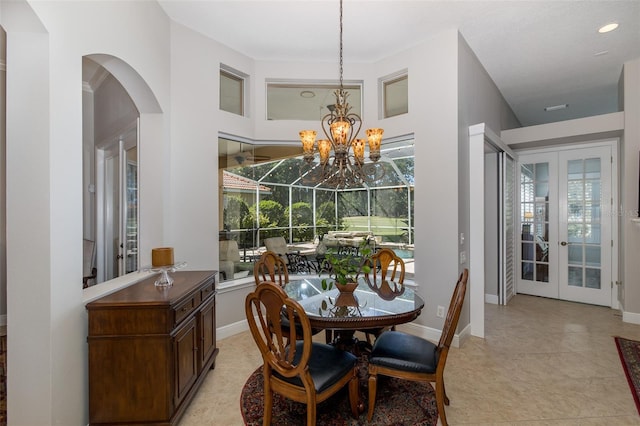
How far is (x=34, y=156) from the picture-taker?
164 cm

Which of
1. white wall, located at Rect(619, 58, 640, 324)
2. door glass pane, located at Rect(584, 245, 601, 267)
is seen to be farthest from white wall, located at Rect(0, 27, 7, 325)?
door glass pane, located at Rect(584, 245, 601, 267)

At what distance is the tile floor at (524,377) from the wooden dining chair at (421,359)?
0.41 metres

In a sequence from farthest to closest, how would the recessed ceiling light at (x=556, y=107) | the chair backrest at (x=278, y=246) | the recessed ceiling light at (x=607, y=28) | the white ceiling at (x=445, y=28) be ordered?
the recessed ceiling light at (x=556, y=107) < the chair backrest at (x=278, y=246) < the recessed ceiling light at (x=607, y=28) < the white ceiling at (x=445, y=28)

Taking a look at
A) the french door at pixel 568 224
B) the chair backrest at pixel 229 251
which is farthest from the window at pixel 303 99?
the french door at pixel 568 224

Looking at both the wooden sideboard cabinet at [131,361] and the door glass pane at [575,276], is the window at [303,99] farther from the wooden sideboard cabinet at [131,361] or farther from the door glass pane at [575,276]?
the door glass pane at [575,276]

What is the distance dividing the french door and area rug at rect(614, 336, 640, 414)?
4.91 ft

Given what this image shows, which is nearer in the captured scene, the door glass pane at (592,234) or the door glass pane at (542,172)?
the door glass pane at (592,234)

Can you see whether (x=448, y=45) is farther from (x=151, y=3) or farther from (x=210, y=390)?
(x=210, y=390)

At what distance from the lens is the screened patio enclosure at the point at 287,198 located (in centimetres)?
362

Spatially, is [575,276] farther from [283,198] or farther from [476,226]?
[283,198]

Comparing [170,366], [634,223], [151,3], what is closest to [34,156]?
[170,366]

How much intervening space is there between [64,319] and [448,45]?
13.0 ft

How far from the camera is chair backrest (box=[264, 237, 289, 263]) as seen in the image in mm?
4294

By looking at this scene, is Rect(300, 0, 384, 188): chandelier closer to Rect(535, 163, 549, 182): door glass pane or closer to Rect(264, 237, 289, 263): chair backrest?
Rect(264, 237, 289, 263): chair backrest
